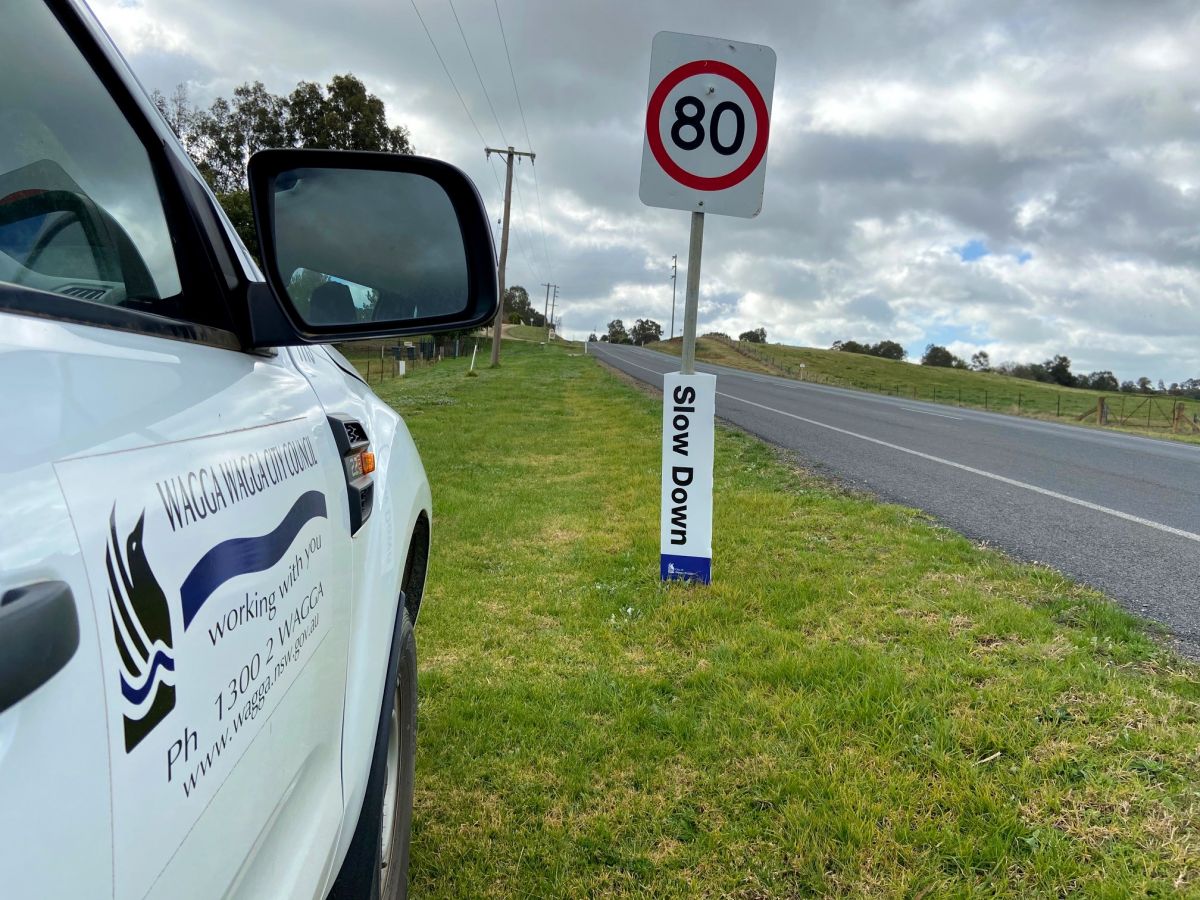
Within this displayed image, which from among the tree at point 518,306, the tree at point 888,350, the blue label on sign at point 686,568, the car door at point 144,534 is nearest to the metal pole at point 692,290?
the blue label on sign at point 686,568

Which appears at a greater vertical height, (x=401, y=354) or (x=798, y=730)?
(x=401, y=354)

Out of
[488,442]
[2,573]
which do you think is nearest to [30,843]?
[2,573]

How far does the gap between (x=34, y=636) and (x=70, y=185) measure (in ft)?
2.80

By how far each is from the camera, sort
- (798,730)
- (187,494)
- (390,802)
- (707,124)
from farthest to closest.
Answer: (707,124) < (798,730) < (390,802) < (187,494)

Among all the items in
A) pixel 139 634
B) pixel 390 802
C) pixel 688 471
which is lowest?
pixel 390 802

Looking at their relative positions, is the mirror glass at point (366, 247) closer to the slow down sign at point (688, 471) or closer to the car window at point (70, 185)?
the car window at point (70, 185)

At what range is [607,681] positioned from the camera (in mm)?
3311

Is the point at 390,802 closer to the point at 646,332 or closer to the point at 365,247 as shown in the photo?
the point at 365,247

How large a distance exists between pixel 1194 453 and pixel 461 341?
55875 mm

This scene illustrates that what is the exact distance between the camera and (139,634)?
0.75 meters

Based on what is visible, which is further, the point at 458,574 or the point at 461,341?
the point at 461,341

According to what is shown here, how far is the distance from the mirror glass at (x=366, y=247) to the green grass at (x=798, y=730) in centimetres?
172

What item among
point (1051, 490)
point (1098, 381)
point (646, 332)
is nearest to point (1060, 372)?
point (1098, 381)

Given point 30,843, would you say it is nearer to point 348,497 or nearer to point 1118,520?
point 348,497
